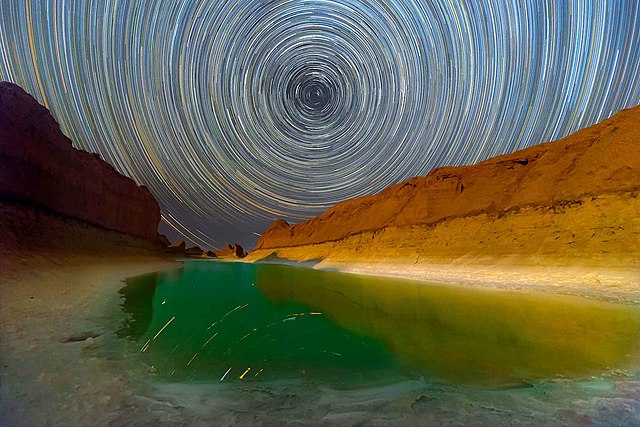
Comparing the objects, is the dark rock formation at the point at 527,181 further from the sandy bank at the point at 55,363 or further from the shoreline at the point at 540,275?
the sandy bank at the point at 55,363

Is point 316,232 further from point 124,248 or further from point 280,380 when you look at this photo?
point 280,380

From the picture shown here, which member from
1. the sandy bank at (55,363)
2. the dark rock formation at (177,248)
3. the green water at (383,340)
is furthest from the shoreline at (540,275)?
the dark rock formation at (177,248)

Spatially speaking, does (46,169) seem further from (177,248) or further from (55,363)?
(177,248)

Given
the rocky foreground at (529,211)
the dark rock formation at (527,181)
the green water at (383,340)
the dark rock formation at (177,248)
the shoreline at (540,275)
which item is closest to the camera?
the green water at (383,340)

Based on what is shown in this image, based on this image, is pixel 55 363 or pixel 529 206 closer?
pixel 55 363

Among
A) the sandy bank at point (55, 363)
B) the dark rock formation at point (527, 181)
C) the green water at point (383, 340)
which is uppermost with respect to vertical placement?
the dark rock formation at point (527, 181)

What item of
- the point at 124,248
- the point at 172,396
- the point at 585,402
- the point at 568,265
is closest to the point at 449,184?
the point at 568,265

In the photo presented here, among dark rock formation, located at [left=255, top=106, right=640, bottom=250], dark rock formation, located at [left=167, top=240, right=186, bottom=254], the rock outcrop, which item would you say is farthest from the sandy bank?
dark rock formation, located at [left=167, top=240, right=186, bottom=254]

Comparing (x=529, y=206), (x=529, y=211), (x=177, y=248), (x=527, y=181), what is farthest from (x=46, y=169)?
(x=177, y=248)
